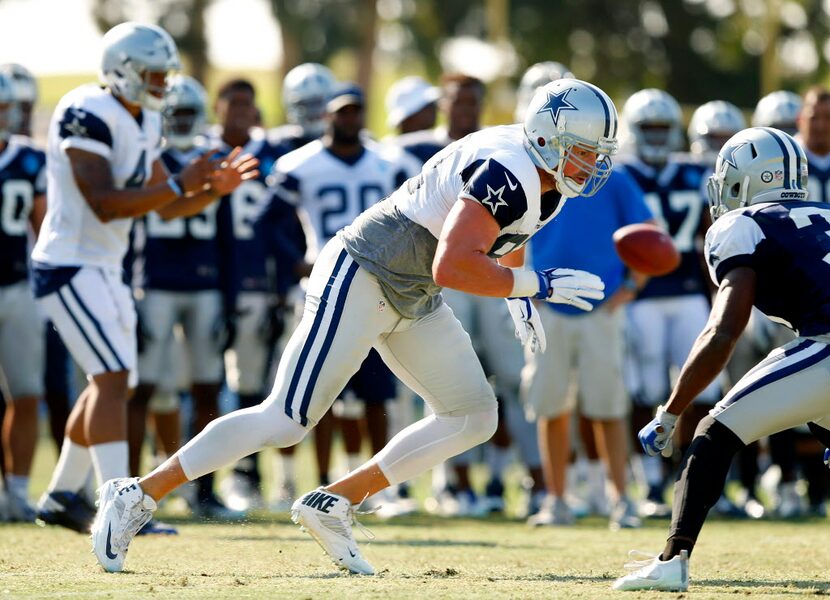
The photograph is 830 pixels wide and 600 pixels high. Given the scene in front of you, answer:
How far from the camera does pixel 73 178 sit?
22.3ft

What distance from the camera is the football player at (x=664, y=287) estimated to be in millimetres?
8945

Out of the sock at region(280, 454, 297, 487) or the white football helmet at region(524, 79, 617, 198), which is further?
the sock at region(280, 454, 297, 487)

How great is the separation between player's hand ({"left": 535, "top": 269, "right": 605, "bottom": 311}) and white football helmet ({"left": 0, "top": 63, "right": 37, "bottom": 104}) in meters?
4.87

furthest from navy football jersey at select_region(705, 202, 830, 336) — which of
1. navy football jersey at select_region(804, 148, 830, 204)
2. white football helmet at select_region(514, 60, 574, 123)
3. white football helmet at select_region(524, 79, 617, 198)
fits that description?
navy football jersey at select_region(804, 148, 830, 204)

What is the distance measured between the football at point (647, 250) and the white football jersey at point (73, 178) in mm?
2337

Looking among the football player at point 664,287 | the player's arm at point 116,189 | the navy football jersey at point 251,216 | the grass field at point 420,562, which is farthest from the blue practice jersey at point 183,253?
the football player at point 664,287

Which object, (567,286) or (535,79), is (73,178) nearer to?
(567,286)

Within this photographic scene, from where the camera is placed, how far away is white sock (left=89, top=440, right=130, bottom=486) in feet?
21.9

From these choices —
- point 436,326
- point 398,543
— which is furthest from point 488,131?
point 398,543

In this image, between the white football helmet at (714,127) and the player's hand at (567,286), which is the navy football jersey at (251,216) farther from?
the player's hand at (567,286)

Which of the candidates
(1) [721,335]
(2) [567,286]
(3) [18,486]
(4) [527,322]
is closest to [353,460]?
(3) [18,486]

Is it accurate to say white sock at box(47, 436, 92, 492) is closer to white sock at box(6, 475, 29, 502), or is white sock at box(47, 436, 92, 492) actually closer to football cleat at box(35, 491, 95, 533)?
football cleat at box(35, 491, 95, 533)

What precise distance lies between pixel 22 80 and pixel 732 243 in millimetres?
5632

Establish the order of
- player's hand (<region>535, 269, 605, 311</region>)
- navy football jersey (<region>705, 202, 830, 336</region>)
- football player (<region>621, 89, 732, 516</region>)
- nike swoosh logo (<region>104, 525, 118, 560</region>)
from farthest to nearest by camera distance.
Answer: football player (<region>621, 89, 732, 516</region>), nike swoosh logo (<region>104, 525, 118, 560</region>), player's hand (<region>535, 269, 605, 311</region>), navy football jersey (<region>705, 202, 830, 336</region>)
